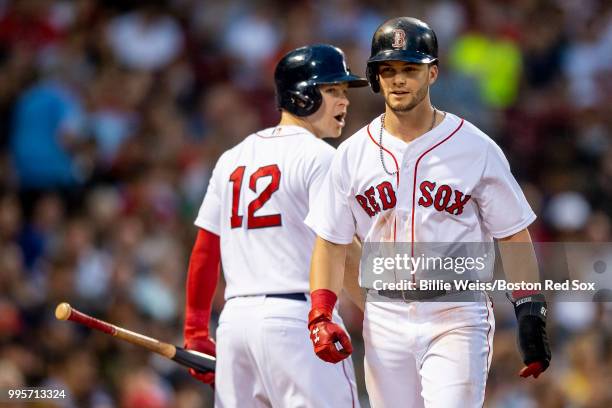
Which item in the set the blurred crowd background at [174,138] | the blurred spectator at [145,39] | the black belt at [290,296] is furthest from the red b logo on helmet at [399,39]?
the blurred spectator at [145,39]

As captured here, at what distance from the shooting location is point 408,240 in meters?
5.08

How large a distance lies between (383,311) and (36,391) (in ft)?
10.8

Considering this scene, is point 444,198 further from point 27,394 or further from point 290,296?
point 27,394

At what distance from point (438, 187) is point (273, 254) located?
39.9 inches

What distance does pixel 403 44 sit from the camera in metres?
5.05

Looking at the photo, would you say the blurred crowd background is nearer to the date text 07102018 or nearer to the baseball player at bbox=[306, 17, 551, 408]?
A: the date text 07102018

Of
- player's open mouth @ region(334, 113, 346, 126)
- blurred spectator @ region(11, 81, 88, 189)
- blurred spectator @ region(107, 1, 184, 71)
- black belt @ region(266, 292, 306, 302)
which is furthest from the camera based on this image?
blurred spectator @ region(107, 1, 184, 71)

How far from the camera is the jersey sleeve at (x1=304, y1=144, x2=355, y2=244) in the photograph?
5.22m

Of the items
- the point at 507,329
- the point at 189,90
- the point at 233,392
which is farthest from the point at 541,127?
the point at 233,392

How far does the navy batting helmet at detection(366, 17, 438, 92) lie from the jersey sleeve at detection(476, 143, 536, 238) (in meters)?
0.47

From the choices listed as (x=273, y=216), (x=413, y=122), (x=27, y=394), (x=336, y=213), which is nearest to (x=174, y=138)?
(x=27, y=394)

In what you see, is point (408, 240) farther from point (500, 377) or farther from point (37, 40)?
point (37, 40)

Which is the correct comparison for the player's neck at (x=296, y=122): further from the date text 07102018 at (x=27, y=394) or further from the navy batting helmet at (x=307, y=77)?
the date text 07102018 at (x=27, y=394)


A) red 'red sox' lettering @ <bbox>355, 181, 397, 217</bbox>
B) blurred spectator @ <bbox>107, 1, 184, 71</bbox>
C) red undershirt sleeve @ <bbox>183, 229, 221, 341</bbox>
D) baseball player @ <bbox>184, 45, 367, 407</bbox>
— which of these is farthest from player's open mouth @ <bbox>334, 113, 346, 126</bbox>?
blurred spectator @ <bbox>107, 1, 184, 71</bbox>
